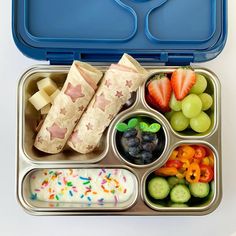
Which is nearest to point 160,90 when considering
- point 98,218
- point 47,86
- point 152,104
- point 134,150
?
point 152,104

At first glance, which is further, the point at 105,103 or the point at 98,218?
the point at 98,218

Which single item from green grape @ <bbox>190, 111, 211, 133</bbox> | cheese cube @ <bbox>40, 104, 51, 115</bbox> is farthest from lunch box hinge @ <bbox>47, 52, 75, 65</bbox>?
green grape @ <bbox>190, 111, 211, 133</bbox>

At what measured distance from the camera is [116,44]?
113 cm

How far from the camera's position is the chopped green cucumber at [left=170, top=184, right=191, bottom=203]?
1.11 meters

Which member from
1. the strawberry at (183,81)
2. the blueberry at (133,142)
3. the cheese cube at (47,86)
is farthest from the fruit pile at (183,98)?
the cheese cube at (47,86)

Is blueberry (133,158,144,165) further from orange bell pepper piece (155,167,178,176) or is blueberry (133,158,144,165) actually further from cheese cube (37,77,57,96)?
cheese cube (37,77,57,96)

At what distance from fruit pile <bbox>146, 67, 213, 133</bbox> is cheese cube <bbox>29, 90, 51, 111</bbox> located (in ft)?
0.77

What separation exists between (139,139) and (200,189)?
19 cm

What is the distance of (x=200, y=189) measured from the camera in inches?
44.1

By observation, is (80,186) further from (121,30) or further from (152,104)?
(121,30)

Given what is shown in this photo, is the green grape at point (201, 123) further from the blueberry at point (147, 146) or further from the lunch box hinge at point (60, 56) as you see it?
the lunch box hinge at point (60, 56)
